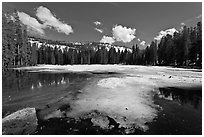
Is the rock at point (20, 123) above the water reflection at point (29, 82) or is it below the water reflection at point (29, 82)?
below

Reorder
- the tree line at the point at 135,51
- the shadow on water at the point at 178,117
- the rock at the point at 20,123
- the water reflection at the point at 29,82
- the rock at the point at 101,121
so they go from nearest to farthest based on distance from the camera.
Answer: the rock at the point at 20,123
the shadow on water at the point at 178,117
the rock at the point at 101,121
the water reflection at the point at 29,82
the tree line at the point at 135,51

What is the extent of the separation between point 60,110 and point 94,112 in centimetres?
189

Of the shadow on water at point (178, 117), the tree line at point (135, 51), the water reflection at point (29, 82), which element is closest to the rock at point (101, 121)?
the shadow on water at point (178, 117)

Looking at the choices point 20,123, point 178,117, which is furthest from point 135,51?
point 20,123

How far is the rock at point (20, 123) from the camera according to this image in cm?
581

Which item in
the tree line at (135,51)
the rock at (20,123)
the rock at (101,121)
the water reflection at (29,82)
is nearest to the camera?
the rock at (20,123)

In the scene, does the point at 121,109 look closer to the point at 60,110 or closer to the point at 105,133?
the point at 105,133

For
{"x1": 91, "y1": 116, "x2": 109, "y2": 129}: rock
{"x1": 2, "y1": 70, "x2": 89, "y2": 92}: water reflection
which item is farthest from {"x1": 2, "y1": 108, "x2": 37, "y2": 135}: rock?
{"x1": 2, "y1": 70, "x2": 89, "y2": 92}: water reflection

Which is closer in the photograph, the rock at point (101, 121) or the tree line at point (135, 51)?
the rock at point (101, 121)

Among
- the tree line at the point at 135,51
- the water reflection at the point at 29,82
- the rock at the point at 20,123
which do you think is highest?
the tree line at the point at 135,51

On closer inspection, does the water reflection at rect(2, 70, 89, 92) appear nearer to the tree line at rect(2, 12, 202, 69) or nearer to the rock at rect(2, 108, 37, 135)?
the rock at rect(2, 108, 37, 135)

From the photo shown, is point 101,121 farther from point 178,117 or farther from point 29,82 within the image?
point 29,82

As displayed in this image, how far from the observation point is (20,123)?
6414mm

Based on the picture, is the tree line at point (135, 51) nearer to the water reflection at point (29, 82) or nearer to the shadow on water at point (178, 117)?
the water reflection at point (29, 82)
